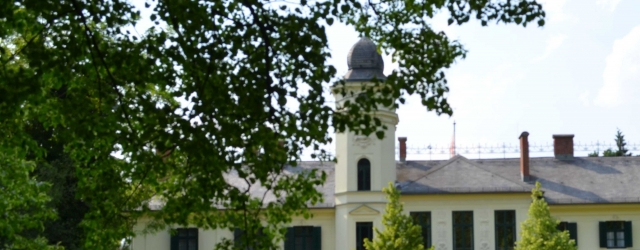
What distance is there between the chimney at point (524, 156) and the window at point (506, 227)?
270 cm

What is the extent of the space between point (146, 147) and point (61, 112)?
0.98 metres

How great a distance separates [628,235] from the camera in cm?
4478

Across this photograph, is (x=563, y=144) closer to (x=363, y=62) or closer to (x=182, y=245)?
(x=363, y=62)

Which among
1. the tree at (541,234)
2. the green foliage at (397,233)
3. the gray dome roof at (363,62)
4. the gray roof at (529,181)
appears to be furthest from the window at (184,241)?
the tree at (541,234)

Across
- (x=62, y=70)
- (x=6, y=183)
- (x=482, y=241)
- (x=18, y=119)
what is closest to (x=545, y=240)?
(x=482, y=241)

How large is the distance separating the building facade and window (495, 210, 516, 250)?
0.13 ft

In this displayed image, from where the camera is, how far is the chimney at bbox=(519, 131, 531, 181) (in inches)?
1836

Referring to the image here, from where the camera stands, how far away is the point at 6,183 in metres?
18.5

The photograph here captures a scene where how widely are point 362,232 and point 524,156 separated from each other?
25.9ft

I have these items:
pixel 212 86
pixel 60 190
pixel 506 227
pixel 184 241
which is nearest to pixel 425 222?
pixel 506 227

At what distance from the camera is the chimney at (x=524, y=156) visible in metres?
46.6

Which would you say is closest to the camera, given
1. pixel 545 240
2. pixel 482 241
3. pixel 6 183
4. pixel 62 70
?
pixel 62 70

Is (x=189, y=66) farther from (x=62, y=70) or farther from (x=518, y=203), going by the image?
(x=518, y=203)

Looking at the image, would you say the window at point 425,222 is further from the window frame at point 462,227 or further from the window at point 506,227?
the window at point 506,227
